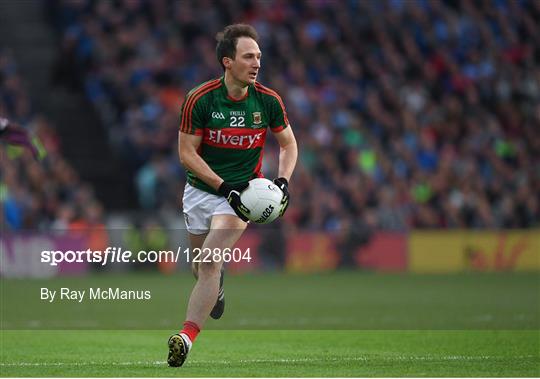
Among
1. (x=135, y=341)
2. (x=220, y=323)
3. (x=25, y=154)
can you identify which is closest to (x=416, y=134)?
(x=25, y=154)

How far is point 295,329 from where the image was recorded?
13.4m

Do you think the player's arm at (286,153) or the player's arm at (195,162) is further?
the player's arm at (286,153)

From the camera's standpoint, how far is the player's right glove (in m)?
9.56

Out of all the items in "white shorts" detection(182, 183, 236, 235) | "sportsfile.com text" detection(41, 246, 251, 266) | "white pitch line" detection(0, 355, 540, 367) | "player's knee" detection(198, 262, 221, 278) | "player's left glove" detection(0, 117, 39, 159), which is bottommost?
"white pitch line" detection(0, 355, 540, 367)

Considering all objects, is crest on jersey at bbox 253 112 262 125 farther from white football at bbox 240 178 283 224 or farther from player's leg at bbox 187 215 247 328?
player's leg at bbox 187 215 247 328

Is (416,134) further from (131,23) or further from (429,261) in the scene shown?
(131,23)

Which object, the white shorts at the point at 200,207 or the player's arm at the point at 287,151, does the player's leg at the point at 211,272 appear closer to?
the white shorts at the point at 200,207

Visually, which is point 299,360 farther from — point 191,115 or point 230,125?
point 191,115

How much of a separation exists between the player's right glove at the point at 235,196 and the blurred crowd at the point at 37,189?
42.5ft

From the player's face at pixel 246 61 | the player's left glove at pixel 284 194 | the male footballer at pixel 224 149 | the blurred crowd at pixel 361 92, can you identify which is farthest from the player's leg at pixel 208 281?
the blurred crowd at pixel 361 92

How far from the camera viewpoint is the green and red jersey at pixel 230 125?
9828mm

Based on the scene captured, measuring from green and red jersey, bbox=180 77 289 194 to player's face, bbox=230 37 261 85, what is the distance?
239 mm

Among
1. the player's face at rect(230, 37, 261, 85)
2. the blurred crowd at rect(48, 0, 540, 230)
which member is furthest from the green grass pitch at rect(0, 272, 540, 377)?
the blurred crowd at rect(48, 0, 540, 230)

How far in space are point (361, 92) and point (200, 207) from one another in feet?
57.2
